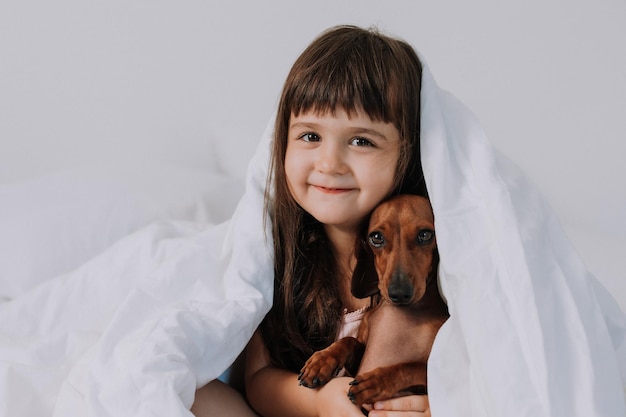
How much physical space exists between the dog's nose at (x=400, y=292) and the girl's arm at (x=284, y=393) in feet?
0.55

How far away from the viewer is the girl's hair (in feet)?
4.28

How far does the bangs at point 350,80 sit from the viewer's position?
1.29 meters

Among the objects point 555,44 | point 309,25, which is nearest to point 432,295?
point 555,44

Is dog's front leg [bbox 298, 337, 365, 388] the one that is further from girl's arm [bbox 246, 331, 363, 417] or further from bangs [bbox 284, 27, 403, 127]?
bangs [bbox 284, 27, 403, 127]

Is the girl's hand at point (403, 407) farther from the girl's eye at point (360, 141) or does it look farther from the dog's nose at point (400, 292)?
the girl's eye at point (360, 141)

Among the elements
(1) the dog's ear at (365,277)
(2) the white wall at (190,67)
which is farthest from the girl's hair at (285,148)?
(2) the white wall at (190,67)

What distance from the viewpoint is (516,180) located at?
1.33m

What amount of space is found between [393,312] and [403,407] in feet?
0.45

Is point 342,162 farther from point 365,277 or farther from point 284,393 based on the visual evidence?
point 284,393

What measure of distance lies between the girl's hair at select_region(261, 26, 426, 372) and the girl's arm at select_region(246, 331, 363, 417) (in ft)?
0.10

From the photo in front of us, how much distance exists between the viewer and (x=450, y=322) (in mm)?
1220

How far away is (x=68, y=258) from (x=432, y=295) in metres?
0.94

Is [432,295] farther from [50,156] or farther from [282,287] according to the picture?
[50,156]

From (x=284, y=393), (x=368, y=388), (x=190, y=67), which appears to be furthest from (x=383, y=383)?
(x=190, y=67)
